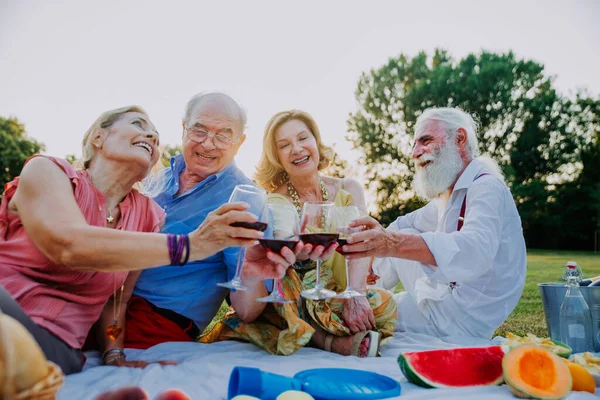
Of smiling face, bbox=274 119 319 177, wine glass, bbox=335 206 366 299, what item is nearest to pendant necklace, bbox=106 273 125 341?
wine glass, bbox=335 206 366 299

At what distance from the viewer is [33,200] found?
2.38 m

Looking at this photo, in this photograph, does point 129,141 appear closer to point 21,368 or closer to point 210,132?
point 210,132

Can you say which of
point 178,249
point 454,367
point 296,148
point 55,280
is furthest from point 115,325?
point 296,148

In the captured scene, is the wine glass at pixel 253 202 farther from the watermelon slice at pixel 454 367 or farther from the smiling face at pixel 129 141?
the watermelon slice at pixel 454 367

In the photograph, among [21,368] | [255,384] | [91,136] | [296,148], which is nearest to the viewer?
[21,368]

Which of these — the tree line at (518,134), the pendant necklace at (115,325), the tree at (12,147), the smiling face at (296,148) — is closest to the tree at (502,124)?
the tree line at (518,134)

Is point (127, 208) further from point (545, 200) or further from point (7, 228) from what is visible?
point (545, 200)

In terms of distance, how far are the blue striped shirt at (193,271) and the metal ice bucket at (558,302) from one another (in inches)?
106

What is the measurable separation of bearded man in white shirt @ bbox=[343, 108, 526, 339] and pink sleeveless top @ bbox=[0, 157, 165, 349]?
1.54 m

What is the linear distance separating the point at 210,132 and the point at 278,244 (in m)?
1.59

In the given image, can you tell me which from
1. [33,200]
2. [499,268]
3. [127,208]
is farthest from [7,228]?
[499,268]

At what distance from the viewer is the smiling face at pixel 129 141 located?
10.0 feet

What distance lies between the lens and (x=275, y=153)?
495 cm

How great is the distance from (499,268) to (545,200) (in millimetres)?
33129
